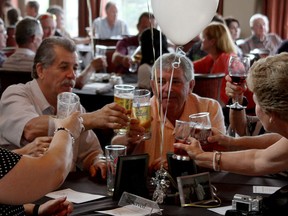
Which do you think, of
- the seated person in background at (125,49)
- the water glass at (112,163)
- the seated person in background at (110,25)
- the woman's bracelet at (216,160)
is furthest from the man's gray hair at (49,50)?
the seated person in background at (110,25)

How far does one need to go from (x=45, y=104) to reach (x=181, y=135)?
906mm

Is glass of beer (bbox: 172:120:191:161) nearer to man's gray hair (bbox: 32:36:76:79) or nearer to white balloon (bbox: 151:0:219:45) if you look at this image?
white balloon (bbox: 151:0:219:45)

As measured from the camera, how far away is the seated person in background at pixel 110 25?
1006 cm

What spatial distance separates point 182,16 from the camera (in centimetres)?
263

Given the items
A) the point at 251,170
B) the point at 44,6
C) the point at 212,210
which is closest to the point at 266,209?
the point at 212,210

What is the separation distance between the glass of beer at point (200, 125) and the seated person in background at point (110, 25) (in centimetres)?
769

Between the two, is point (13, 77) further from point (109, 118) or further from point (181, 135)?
point (181, 135)

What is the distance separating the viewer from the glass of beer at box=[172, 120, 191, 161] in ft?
8.04

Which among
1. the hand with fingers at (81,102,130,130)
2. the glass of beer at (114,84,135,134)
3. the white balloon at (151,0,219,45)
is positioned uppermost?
the white balloon at (151,0,219,45)

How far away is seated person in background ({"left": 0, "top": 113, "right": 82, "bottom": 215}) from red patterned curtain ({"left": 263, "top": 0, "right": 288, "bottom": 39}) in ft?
24.2

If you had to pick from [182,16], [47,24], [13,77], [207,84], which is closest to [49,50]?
[182,16]

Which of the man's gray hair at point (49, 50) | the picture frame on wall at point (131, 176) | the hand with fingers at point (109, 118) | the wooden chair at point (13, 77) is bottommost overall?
the picture frame on wall at point (131, 176)

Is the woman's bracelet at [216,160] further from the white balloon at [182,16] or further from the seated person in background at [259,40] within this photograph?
the seated person in background at [259,40]

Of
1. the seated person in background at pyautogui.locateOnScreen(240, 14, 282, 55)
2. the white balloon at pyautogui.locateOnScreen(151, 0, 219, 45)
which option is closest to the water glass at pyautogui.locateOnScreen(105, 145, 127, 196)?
the white balloon at pyautogui.locateOnScreen(151, 0, 219, 45)
